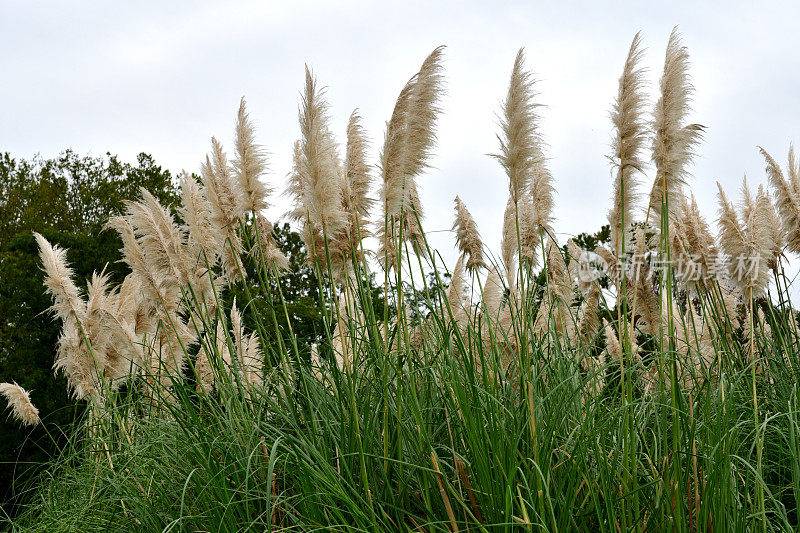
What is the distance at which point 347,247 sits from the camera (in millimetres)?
3766

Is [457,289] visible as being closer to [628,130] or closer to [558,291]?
[558,291]

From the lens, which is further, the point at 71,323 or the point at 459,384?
the point at 71,323

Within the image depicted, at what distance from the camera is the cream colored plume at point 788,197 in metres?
4.91

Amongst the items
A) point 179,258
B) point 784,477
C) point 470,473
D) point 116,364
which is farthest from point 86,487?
point 784,477

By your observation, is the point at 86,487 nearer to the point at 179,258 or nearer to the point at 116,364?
the point at 116,364

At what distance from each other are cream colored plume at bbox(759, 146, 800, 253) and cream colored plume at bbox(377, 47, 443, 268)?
2.98 meters

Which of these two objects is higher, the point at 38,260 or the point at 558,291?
the point at 38,260

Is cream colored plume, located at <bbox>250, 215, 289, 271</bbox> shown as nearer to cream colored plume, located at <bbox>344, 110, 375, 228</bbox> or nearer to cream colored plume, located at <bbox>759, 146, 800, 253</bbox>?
cream colored plume, located at <bbox>344, 110, 375, 228</bbox>

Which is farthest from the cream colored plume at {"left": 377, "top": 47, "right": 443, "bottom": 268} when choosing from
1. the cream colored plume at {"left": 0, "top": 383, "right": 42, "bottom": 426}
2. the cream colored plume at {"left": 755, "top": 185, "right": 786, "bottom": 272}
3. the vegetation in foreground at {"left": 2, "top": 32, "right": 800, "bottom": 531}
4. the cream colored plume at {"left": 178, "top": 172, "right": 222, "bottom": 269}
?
the cream colored plume at {"left": 0, "top": 383, "right": 42, "bottom": 426}

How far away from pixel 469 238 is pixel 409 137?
3.96 ft

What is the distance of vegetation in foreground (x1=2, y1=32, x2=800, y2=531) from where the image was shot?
9.82 feet

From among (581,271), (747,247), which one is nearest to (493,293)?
(581,271)

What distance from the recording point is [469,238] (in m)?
4.36

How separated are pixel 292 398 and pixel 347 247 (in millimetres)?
856
